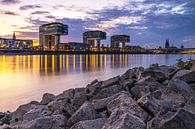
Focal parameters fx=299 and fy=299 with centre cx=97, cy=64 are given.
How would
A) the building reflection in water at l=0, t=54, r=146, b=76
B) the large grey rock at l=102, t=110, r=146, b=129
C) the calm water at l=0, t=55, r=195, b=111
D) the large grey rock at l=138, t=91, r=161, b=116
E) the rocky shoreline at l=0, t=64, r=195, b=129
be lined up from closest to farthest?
the large grey rock at l=102, t=110, r=146, b=129, the rocky shoreline at l=0, t=64, r=195, b=129, the large grey rock at l=138, t=91, r=161, b=116, the calm water at l=0, t=55, r=195, b=111, the building reflection in water at l=0, t=54, r=146, b=76

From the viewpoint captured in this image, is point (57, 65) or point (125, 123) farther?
point (57, 65)

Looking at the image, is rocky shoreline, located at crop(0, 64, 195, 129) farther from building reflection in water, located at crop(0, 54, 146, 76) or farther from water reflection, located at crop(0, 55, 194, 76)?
water reflection, located at crop(0, 55, 194, 76)

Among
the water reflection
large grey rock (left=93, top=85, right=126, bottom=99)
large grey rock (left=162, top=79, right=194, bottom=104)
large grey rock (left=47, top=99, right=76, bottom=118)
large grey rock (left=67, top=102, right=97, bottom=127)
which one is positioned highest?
large grey rock (left=162, top=79, right=194, bottom=104)

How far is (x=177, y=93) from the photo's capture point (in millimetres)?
6902

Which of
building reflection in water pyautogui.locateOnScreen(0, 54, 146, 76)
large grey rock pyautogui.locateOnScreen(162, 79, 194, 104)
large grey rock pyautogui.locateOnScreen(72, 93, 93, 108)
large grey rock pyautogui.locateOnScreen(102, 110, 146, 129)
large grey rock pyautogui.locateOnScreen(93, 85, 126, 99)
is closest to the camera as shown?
large grey rock pyautogui.locateOnScreen(102, 110, 146, 129)

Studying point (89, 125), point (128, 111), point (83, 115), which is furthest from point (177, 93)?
point (89, 125)

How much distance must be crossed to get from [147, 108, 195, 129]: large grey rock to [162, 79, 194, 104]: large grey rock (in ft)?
6.35

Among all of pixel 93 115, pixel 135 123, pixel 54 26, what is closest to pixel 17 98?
pixel 93 115

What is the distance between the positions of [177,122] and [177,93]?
7.85 feet

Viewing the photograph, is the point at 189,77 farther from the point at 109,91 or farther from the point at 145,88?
the point at 109,91

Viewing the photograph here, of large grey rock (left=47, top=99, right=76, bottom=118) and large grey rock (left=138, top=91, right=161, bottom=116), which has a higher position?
large grey rock (left=138, top=91, right=161, bottom=116)

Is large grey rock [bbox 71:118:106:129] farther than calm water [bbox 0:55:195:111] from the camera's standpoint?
No

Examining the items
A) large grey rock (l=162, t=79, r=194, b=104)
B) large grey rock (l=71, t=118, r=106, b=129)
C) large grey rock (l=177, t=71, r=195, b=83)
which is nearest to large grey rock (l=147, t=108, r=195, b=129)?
large grey rock (l=71, t=118, r=106, b=129)

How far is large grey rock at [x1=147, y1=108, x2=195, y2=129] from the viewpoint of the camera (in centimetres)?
459
